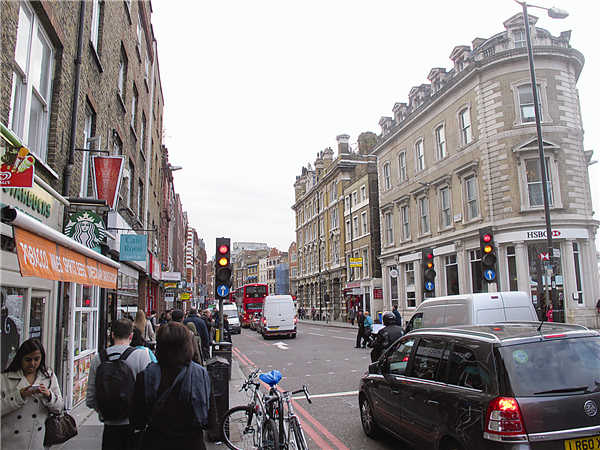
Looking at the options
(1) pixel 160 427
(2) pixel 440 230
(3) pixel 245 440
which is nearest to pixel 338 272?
(2) pixel 440 230

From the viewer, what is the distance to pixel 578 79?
1040 inches

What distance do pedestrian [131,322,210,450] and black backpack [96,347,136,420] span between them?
90 cm

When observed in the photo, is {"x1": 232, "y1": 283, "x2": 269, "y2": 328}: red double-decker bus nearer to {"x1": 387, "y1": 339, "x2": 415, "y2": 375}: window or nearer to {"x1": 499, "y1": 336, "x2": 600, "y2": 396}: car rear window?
{"x1": 387, "y1": 339, "x2": 415, "y2": 375}: window


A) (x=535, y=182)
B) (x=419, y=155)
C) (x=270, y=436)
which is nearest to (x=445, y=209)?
(x=419, y=155)

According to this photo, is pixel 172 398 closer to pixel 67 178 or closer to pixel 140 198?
pixel 67 178

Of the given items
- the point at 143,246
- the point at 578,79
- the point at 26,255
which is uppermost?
the point at 578,79

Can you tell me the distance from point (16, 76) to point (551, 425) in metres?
7.97

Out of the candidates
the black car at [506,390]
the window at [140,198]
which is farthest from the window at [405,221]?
the black car at [506,390]

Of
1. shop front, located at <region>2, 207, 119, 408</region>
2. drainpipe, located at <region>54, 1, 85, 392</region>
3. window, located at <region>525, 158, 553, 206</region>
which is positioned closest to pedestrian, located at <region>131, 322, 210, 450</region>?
shop front, located at <region>2, 207, 119, 408</region>

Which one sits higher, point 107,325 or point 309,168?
point 309,168

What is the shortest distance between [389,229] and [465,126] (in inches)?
463

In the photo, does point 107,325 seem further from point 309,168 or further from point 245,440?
point 309,168

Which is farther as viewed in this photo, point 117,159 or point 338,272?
point 338,272

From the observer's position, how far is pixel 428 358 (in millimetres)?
5359
